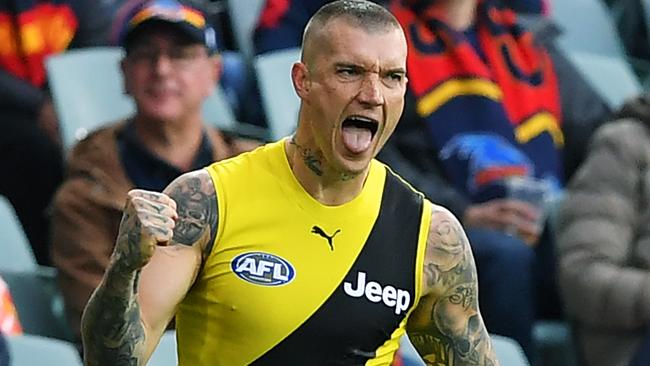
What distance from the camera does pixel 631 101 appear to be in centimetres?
541

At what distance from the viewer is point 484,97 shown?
5.48 meters

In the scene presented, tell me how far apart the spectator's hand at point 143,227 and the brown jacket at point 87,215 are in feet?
6.07

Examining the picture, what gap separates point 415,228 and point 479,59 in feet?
8.03

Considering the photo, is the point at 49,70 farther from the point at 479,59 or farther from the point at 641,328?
the point at 641,328

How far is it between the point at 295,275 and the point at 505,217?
2120mm

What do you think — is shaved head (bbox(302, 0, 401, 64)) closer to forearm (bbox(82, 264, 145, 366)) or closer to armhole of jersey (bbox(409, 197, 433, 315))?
armhole of jersey (bbox(409, 197, 433, 315))

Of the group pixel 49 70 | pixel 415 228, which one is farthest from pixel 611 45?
pixel 415 228

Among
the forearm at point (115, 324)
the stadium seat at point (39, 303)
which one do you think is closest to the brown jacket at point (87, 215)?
the stadium seat at point (39, 303)

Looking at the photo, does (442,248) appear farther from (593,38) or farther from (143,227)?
(593,38)

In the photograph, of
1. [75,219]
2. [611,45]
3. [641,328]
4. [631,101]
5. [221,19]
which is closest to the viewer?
[75,219]

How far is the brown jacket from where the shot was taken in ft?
15.1

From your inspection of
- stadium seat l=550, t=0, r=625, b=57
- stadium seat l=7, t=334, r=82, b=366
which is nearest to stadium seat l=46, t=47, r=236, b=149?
stadium seat l=7, t=334, r=82, b=366

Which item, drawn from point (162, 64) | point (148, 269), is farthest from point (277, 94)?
point (148, 269)

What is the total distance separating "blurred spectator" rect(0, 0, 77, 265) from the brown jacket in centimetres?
43
